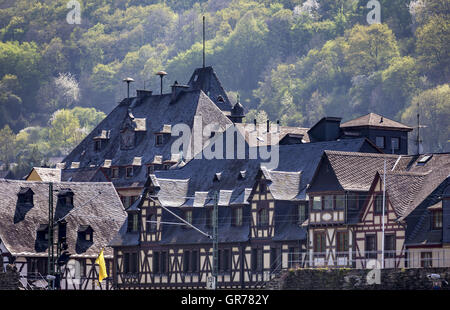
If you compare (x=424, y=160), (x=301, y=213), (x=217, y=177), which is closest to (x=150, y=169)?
(x=217, y=177)

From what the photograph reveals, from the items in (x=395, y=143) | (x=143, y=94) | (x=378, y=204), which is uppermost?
(x=143, y=94)

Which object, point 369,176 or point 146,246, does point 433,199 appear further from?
point 146,246

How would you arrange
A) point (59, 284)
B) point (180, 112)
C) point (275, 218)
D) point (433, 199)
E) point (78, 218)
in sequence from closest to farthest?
point (433, 199), point (275, 218), point (59, 284), point (78, 218), point (180, 112)

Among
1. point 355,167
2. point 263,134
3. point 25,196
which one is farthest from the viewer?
point 263,134

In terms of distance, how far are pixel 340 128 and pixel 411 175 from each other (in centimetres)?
2020

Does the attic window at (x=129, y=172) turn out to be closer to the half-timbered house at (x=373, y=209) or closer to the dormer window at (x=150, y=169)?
the dormer window at (x=150, y=169)

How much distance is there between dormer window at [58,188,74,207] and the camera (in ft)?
404

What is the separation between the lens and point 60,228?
12031cm

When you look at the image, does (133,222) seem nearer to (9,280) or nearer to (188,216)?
(188,216)

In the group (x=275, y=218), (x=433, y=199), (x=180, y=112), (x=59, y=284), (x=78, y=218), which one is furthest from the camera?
(x=180, y=112)

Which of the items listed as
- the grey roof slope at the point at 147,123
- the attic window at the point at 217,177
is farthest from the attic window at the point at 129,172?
the attic window at the point at 217,177

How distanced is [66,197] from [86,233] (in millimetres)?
3726

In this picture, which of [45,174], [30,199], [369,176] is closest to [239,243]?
[369,176]

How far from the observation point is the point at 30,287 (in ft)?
369
